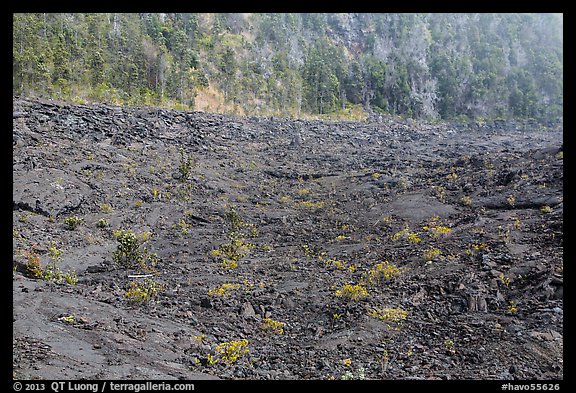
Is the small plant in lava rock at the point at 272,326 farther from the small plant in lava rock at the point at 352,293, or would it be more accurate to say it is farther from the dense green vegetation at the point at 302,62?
the dense green vegetation at the point at 302,62

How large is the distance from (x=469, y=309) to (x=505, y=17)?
229 feet

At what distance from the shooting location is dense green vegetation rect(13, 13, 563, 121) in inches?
1494

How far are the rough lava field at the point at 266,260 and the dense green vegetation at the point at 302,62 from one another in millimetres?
10926

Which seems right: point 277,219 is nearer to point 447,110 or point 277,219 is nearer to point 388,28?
point 447,110

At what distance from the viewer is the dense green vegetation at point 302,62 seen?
37938mm

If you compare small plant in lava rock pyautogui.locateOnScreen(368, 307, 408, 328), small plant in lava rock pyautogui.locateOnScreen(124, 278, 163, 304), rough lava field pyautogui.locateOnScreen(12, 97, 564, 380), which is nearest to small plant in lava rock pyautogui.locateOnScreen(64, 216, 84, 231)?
rough lava field pyautogui.locateOnScreen(12, 97, 564, 380)

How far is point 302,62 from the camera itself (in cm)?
5444

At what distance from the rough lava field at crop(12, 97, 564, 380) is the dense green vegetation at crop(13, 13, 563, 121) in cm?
1093

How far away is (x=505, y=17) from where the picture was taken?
66.8 metres

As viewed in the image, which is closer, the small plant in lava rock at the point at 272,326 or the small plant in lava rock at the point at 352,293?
the small plant in lava rock at the point at 272,326

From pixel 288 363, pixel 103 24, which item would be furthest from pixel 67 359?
pixel 103 24

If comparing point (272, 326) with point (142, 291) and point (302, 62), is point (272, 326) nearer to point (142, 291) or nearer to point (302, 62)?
point (142, 291)

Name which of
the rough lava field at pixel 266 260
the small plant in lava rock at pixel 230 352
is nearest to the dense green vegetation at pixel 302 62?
the rough lava field at pixel 266 260

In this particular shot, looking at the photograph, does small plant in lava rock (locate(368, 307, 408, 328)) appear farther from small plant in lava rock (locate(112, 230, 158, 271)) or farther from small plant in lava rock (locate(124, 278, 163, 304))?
small plant in lava rock (locate(112, 230, 158, 271))
